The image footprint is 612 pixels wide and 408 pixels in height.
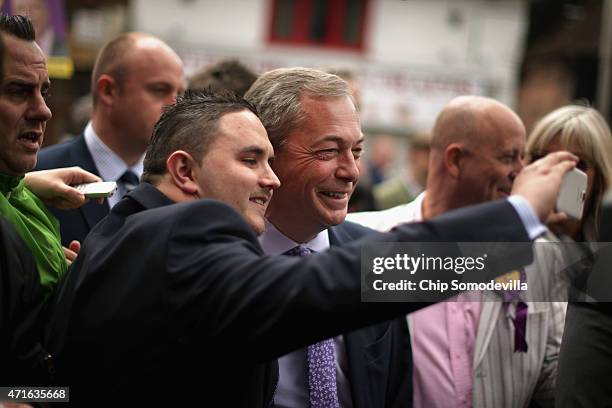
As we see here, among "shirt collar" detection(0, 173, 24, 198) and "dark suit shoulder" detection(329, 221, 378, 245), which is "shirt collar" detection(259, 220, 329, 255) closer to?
"dark suit shoulder" detection(329, 221, 378, 245)

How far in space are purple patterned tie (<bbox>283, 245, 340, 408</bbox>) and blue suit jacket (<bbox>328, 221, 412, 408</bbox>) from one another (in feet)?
0.24

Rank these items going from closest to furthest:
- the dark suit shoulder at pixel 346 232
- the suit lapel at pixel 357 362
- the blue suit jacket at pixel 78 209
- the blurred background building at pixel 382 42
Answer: the suit lapel at pixel 357 362 → the dark suit shoulder at pixel 346 232 → the blue suit jacket at pixel 78 209 → the blurred background building at pixel 382 42

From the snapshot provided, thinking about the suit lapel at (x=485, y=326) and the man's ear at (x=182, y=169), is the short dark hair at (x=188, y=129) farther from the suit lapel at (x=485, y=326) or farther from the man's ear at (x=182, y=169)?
the suit lapel at (x=485, y=326)

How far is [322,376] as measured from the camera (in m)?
3.29

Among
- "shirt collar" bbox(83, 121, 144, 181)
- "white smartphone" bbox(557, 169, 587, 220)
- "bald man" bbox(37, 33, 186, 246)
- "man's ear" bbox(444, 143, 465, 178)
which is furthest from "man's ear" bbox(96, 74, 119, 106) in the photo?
"white smartphone" bbox(557, 169, 587, 220)

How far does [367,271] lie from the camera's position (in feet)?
7.84

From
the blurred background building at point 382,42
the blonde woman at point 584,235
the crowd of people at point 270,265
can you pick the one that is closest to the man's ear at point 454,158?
the crowd of people at point 270,265

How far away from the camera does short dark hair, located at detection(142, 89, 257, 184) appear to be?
9.20 ft

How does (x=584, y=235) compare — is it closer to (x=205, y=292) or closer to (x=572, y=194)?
(x=572, y=194)

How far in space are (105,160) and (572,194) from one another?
2438 millimetres

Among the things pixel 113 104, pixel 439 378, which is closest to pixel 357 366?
pixel 439 378

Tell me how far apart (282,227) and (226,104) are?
0.80 meters

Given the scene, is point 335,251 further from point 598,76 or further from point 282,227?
point 598,76

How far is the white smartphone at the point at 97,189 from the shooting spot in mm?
3203
